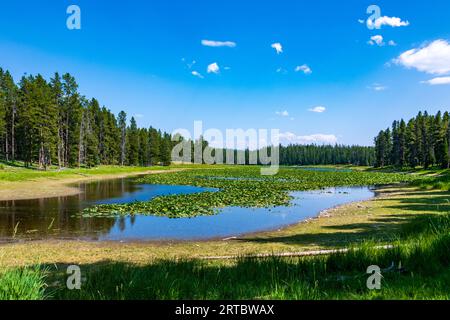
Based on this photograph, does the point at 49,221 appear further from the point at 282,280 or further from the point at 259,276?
the point at 282,280

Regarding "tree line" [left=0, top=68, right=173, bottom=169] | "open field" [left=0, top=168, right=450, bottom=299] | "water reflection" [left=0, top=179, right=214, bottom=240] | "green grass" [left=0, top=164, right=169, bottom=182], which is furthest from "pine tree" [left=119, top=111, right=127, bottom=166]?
"open field" [left=0, top=168, right=450, bottom=299]

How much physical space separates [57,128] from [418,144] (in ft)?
303

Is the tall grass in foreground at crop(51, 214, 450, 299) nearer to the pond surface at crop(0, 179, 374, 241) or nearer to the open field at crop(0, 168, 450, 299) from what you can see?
the open field at crop(0, 168, 450, 299)

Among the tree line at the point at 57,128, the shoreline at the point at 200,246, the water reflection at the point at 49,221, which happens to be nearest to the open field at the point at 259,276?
the shoreline at the point at 200,246

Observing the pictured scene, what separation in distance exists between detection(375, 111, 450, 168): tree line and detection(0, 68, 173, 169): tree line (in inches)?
3271

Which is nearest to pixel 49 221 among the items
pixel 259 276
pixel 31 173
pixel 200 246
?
pixel 200 246

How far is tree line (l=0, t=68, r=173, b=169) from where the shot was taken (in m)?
61.8

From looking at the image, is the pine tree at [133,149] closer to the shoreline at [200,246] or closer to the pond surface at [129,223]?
the pond surface at [129,223]

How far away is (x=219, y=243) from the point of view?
611 inches

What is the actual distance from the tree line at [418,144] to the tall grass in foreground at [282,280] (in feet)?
259

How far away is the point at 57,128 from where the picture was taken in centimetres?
6462

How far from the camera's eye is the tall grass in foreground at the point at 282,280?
555cm
